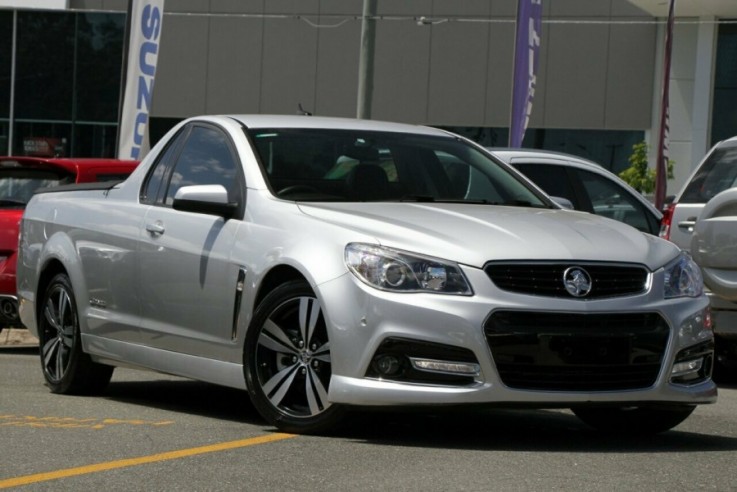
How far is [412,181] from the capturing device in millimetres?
8352

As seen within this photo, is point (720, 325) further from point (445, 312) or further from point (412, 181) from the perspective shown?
point (445, 312)

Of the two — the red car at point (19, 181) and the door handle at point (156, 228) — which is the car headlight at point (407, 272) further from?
the red car at point (19, 181)

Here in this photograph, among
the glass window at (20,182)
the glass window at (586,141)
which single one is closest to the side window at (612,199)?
the glass window at (20,182)

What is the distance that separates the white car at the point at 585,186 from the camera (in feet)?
42.5

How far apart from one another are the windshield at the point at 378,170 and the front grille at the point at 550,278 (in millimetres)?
1249

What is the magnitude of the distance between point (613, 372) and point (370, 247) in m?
1.22

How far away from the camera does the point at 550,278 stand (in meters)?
6.98

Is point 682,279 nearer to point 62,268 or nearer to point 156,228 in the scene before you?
point 156,228

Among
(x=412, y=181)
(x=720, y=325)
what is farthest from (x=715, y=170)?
(x=412, y=181)

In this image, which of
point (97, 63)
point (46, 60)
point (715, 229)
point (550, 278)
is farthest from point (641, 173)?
point (550, 278)

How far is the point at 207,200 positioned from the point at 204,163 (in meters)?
0.84

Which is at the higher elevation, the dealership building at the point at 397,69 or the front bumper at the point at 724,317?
the dealership building at the point at 397,69

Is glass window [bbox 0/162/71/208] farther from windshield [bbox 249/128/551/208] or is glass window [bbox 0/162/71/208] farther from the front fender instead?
windshield [bbox 249/128/551/208]

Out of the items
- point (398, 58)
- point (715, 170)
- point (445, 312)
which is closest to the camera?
point (445, 312)
